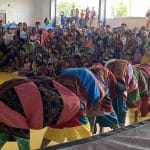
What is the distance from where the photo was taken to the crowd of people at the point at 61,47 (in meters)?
7.88

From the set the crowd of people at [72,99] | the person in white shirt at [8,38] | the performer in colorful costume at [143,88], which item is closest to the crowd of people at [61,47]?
the person in white shirt at [8,38]

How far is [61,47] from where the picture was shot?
8930 mm

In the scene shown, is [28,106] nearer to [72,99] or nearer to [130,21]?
[72,99]

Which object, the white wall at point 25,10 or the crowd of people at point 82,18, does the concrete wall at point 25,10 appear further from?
the crowd of people at point 82,18

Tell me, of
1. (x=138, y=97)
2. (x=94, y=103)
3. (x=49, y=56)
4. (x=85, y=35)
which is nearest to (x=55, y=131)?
(x=94, y=103)

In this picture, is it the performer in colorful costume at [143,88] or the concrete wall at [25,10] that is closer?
the performer in colorful costume at [143,88]

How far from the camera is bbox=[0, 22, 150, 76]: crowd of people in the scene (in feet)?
25.9

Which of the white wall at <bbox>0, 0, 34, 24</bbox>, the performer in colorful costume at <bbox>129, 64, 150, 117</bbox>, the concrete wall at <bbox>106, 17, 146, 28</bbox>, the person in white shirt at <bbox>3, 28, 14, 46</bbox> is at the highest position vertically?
the white wall at <bbox>0, 0, 34, 24</bbox>

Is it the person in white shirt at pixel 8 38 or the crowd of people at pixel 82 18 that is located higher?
the crowd of people at pixel 82 18

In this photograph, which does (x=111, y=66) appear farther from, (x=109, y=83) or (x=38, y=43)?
(x=38, y=43)

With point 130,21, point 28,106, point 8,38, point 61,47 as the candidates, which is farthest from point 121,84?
point 130,21

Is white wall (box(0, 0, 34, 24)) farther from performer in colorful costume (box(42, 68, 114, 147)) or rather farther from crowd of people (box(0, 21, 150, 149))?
performer in colorful costume (box(42, 68, 114, 147))

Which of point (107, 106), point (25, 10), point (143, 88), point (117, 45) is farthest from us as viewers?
point (25, 10)

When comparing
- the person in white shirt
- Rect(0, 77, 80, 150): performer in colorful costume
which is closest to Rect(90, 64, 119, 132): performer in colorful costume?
Rect(0, 77, 80, 150): performer in colorful costume
